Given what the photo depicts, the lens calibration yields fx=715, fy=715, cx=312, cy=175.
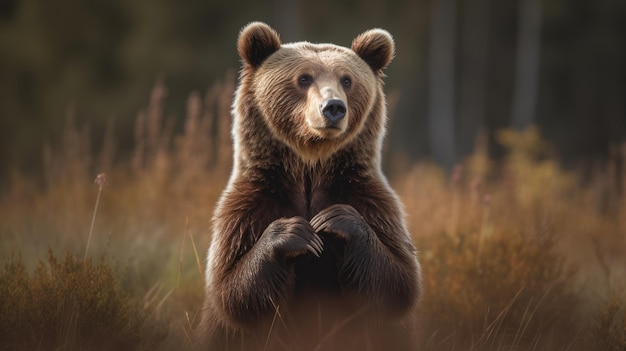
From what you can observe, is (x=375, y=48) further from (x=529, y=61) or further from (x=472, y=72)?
(x=472, y=72)

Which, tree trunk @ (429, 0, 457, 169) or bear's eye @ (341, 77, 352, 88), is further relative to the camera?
tree trunk @ (429, 0, 457, 169)

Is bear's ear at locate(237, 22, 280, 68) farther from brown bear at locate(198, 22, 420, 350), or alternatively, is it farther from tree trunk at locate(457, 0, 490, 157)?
tree trunk at locate(457, 0, 490, 157)

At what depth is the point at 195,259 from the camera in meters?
5.51

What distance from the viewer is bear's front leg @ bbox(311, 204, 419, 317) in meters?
3.16

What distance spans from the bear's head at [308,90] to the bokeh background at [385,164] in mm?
803

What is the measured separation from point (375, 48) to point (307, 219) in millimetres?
1048

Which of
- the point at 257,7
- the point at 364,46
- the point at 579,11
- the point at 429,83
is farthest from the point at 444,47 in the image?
the point at 364,46

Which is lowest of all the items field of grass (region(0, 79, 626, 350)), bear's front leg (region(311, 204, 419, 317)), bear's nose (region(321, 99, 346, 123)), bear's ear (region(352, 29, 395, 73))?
field of grass (region(0, 79, 626, 350))

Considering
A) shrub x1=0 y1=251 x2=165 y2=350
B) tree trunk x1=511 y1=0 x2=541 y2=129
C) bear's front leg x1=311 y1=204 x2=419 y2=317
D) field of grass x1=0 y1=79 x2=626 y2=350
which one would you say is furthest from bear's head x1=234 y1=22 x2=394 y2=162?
tree trunk x1=511 y1=0 x2=541 y2=129

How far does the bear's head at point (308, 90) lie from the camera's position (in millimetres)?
3461

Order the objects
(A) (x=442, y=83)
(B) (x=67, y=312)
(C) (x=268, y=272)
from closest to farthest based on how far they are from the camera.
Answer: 1. (C) (x=268, y=272)
2. (B) (x=67, y=312)
3. (A) (x=442, y=83)

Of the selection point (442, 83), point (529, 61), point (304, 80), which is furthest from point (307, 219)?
point (442, 83)

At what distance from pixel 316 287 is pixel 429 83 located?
2281 cm

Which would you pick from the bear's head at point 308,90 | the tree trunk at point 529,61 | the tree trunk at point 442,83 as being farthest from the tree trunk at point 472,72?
the bear's head at point 308,90
